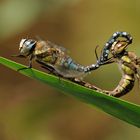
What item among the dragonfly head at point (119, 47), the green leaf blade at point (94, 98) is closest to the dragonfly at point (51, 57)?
the dragonfly head at point (119, 47)

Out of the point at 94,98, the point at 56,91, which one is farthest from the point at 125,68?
the point at 56,91

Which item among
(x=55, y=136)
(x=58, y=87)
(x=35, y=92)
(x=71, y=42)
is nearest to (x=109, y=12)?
(x=71, y=42)

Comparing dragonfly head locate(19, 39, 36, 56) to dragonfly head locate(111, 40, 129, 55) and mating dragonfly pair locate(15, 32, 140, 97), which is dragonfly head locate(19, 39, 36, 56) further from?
dragonfly head locate(111, 40, 129, 55)

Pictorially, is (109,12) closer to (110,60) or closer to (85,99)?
(110,60)

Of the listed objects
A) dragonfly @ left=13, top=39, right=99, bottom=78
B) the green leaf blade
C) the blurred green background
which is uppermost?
the green leaf blade

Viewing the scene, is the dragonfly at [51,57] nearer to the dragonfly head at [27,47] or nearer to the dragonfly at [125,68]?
the dragonfly head at [27,47]

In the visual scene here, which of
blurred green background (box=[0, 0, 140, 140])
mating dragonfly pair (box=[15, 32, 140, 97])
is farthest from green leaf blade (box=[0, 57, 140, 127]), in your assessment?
blurred green background (box=[0, 0, 140, 140])
